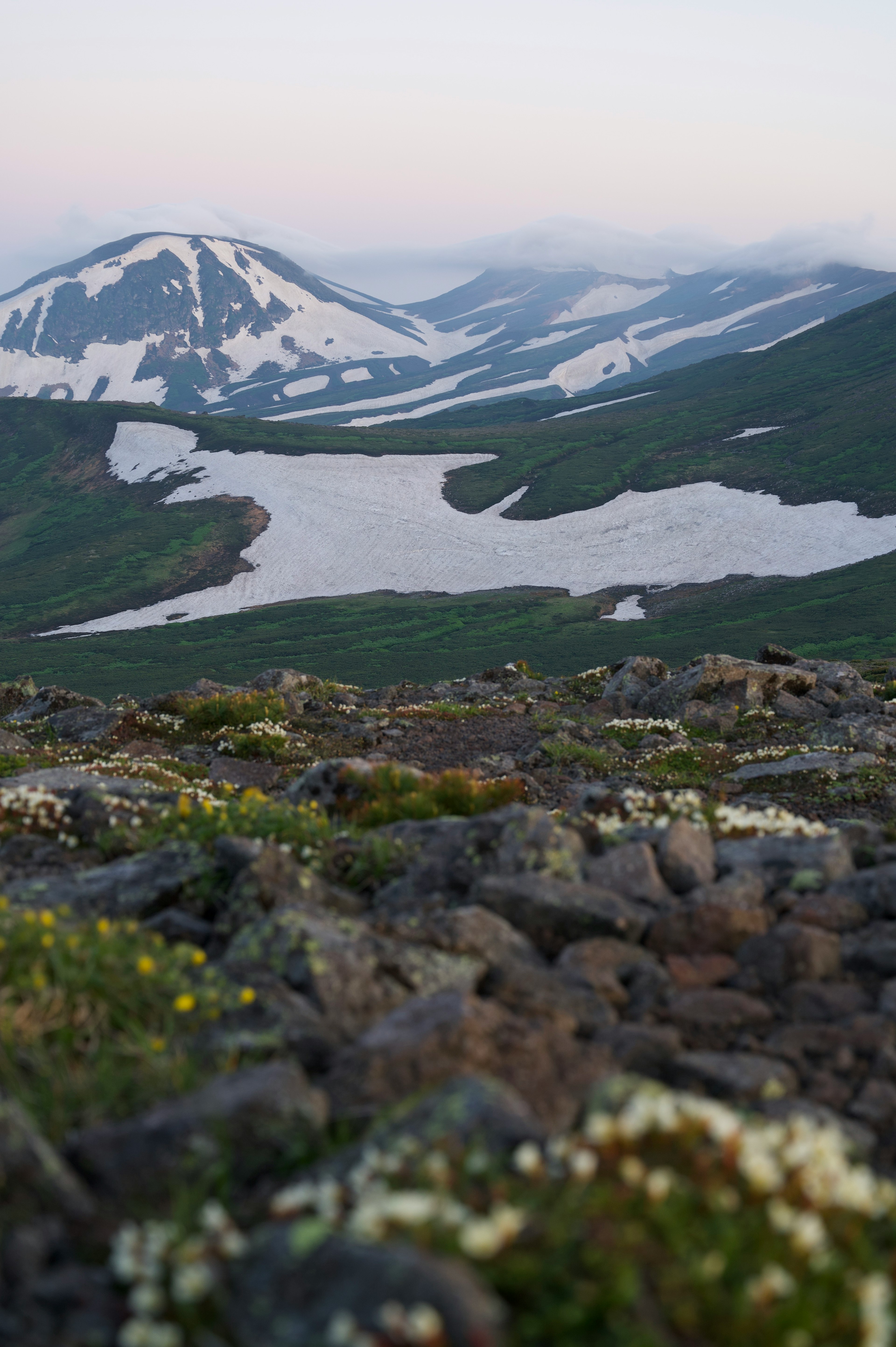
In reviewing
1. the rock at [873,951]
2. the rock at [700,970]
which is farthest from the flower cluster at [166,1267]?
the rock at [873,951]

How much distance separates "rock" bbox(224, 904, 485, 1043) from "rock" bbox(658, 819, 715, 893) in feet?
7.56

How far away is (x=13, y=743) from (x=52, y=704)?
19.4ft

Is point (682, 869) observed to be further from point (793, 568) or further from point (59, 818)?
point (793, 568)

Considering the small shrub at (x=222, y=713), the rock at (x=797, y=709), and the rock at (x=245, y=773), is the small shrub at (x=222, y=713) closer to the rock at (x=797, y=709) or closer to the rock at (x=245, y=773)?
the rock at (x=245, y=773)

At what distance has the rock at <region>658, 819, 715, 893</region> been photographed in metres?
7.42

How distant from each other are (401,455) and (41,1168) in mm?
119177

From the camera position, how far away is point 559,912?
6.68 metres

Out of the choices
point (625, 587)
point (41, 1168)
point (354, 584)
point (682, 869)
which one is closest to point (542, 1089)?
point (41, 1168)

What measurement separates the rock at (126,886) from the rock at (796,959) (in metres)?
4.28

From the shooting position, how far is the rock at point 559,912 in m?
6.62

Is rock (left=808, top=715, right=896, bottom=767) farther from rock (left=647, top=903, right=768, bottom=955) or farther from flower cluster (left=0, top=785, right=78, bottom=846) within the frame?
flower cluster (left=0, top=785, right=78, bottom=846)

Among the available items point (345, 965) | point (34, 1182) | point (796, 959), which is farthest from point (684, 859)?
point (34, 1182)

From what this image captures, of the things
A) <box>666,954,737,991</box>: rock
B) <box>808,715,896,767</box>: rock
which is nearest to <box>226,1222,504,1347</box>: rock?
→ <box>666,954,737,991</box>: rock

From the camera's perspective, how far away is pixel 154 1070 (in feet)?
14.8
